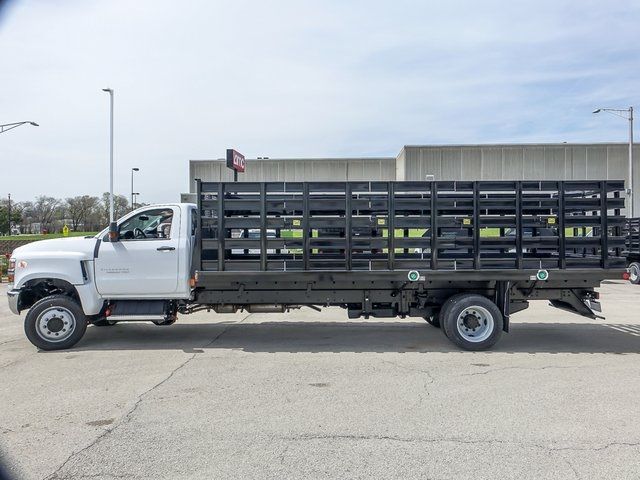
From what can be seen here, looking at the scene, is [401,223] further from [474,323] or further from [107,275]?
[107,275]

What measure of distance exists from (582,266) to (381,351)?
10.9 feet

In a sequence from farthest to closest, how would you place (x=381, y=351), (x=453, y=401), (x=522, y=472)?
(x=381, y=351), (x=453, y=401), (x=522, y=472)

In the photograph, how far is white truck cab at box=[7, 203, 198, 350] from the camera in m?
7.43

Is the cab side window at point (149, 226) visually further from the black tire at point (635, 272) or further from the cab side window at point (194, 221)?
the black tire at point (635, 272)

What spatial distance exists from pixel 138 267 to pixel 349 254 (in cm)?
325

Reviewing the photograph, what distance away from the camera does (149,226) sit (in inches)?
304

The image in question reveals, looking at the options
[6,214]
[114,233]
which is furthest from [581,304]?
[6,214]

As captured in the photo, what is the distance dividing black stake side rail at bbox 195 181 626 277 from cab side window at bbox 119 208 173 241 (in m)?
0.66

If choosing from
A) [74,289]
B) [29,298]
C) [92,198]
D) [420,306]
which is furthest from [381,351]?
[92,198]

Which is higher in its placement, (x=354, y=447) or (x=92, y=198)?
(x=92, y=198)

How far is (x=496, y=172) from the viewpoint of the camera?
112 feet

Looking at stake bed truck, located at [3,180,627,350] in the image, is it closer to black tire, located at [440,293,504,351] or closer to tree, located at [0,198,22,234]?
black tire, located at [440,293,504,351]

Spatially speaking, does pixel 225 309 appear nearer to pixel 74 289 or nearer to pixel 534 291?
pixel 74 289

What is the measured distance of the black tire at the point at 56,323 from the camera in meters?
7.39
